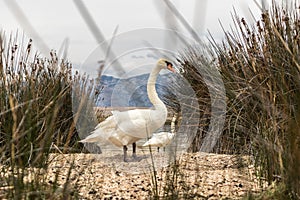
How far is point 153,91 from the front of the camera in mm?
4969

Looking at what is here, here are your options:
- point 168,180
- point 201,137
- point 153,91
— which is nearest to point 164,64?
point 153,91

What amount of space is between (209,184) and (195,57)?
2.39 metres

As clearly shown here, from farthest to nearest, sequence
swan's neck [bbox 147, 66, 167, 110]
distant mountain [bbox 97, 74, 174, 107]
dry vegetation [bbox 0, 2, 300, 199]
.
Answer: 1. swan's neck [bbox 147, 66, 167, 110]
2. distant mountain [bbox 97, 74, 174, 107]
3. dry vegetation [bbox 0, 2, 300, 199]

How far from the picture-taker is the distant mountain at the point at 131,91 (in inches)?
150

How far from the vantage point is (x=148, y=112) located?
14.8ft

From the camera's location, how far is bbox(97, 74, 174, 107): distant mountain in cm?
380

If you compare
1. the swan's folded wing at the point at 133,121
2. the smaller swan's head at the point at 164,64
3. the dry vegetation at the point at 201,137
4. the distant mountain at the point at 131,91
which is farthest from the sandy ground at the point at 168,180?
the smaller swan's head at the point at 164,64

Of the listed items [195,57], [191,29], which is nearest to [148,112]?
[195,57]

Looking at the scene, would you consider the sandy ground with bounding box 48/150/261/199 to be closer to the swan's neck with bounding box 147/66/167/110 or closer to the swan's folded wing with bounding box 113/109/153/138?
the swan's folded wing with bounding box 113/109/153/138

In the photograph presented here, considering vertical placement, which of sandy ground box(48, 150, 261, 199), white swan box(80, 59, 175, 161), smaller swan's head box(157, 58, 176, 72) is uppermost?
smaller swan's head box(157, 58, 176, 72)

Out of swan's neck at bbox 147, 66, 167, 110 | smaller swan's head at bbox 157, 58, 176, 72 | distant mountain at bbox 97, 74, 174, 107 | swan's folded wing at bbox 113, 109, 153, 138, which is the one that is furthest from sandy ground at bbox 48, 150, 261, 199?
smaller swan's head at bbox 157, 58, 176, 72

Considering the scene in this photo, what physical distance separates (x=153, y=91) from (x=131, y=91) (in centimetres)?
117

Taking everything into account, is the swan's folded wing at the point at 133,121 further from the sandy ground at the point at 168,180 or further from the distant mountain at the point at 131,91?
the sandy ground at the point at 168,180

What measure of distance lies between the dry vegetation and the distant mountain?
313mm
